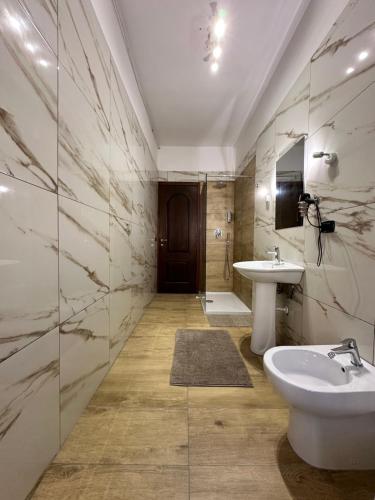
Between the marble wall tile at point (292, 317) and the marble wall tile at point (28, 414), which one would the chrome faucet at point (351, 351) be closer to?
the marble wall tile at point (292, 317)

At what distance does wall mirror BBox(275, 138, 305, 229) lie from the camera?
179 cm

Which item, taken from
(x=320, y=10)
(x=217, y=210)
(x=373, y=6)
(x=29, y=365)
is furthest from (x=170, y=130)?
(x=29, y=365)

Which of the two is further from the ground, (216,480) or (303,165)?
(303,165)

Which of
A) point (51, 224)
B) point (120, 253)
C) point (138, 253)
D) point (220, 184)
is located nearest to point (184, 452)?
point (51, 224)

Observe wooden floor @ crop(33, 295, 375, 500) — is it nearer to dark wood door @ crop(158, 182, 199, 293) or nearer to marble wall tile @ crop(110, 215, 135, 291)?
marble wall tile @ crop(110, 215, 135, 291)

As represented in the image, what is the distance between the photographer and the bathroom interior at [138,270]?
0.83 m

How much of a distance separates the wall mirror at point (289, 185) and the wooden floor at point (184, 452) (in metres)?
1.38

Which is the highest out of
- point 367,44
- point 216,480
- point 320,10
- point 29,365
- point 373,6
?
Result: point 320,10

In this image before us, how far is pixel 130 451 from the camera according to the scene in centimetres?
104

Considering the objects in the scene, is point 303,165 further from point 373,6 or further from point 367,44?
point 373,6

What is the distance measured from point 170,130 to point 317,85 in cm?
242

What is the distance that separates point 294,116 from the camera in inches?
73.5

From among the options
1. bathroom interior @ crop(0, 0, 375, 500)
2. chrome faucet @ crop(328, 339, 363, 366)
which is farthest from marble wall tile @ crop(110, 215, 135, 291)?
chrome faucet @ crop(328, 339, 363, 366)

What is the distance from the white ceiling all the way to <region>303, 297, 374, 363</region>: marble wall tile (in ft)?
7.31
